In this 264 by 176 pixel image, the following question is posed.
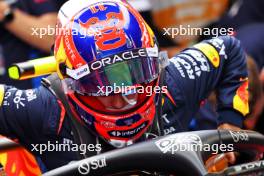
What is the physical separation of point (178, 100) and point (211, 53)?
0.26m

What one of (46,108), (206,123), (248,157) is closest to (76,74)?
(46,108)

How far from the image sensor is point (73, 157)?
2488 mm

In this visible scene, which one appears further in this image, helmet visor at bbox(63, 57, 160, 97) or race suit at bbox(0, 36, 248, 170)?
race suit at bbox(0, 36, 248, 170)

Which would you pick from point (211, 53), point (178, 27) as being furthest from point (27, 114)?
point (178, 27)

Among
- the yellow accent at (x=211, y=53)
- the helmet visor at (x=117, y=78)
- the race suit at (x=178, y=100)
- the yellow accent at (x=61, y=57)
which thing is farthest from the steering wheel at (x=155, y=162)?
the yellow accent at (x=211, y=53)

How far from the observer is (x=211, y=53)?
279 cm

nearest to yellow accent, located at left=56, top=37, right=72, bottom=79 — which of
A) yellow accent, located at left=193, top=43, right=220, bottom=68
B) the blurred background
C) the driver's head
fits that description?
the driver's head

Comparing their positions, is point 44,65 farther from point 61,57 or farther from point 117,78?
point 117,78

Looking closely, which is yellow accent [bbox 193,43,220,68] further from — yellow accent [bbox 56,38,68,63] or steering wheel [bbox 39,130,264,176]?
steering wheel [bbox 39,130,264,176]

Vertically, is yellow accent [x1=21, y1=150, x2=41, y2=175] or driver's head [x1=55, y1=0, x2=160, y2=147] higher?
driver's head [x1=55, y1=0, x2=160, y2=147]

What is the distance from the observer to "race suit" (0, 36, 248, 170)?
8.07 ft

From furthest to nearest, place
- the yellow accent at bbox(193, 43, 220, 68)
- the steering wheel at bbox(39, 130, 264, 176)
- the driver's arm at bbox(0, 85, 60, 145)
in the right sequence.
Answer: the yellow accent at bbox(193, 43, 220, 68), the driver's arm at bbox(0, 85, 60, 145), the steering wheel at bbox(39, 130, 264, 176)

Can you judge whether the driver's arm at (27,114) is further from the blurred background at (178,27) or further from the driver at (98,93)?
the blurred background at (178,27)

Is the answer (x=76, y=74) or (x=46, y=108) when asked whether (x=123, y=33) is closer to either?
(x=76, y=74)
